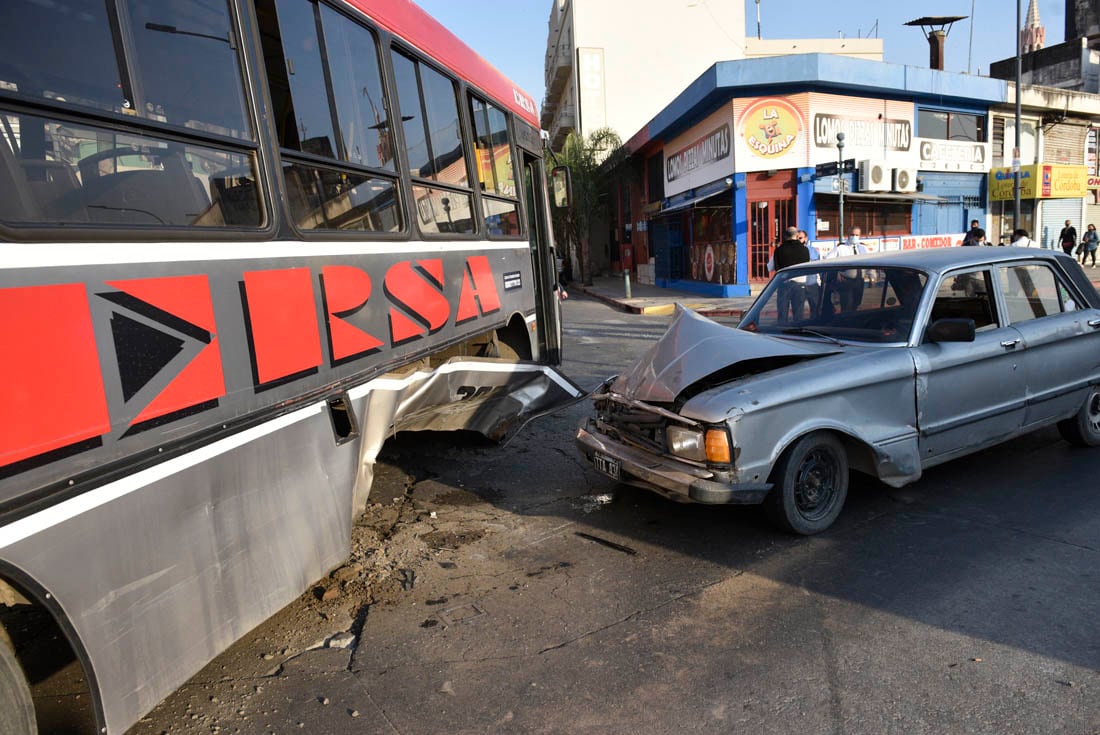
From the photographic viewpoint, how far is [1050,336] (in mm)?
5188

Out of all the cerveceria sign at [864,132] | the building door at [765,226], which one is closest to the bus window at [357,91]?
the building door at [765,226]

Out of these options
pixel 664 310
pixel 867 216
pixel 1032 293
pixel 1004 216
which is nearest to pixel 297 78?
pixel 1032 293

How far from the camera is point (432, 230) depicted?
482 centimetres

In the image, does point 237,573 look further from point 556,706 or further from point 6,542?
point 556,706

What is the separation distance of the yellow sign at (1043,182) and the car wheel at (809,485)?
25.0 metres

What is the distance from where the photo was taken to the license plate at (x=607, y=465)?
4391 millimetres

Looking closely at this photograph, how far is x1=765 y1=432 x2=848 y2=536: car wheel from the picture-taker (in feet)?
13.4

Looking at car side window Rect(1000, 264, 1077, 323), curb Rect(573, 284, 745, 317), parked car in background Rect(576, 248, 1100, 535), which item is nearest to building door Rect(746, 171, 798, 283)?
curb Rect(573, 284, 745, 317)

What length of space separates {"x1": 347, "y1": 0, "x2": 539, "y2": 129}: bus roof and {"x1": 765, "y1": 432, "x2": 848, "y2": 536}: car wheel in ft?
11.3

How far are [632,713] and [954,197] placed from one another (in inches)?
1030

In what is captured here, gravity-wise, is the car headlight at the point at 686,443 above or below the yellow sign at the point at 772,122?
below

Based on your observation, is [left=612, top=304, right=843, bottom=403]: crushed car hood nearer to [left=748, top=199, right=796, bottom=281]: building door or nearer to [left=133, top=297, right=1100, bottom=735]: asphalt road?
[left=133, top=297, right=1100, bottom=735]: asphalt road

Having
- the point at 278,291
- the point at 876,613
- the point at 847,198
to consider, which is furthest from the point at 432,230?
the point at 847,198

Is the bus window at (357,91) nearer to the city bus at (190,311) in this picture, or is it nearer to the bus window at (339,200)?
the city bus at (190,311)
